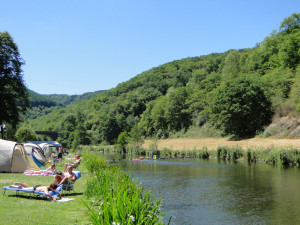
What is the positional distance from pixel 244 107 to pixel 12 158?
3843 cm

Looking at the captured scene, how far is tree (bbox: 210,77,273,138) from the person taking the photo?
161 feet

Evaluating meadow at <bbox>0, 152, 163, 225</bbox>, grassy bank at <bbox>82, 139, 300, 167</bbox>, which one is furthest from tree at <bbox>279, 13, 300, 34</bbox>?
meadow at <bbox>0, 152, 163, 225</bbox>

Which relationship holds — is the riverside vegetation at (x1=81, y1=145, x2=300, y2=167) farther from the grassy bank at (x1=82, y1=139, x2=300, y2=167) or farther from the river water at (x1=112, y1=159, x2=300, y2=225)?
the river water at (x1=112, y1=159, x2=300, y2=225)

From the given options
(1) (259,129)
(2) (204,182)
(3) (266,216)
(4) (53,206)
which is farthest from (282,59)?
(4) (53,206)

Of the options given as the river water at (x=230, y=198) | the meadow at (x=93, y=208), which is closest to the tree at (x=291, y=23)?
the river water at (x=230, y=198)

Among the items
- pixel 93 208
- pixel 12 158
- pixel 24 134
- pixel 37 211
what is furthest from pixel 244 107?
pixel 37 211

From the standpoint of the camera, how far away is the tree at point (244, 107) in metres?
49.2

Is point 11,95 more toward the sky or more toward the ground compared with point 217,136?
more toward the sky

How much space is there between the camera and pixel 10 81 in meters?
30.4

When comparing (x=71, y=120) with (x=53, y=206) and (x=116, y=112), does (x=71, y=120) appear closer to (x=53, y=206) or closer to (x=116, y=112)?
(x=116, y=112)

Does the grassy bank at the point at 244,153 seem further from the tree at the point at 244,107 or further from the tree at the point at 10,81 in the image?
the tree at the point at 10,81

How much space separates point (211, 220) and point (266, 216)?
6.77 feet

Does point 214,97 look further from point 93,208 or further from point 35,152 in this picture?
point 93,208

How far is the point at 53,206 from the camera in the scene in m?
9.12
